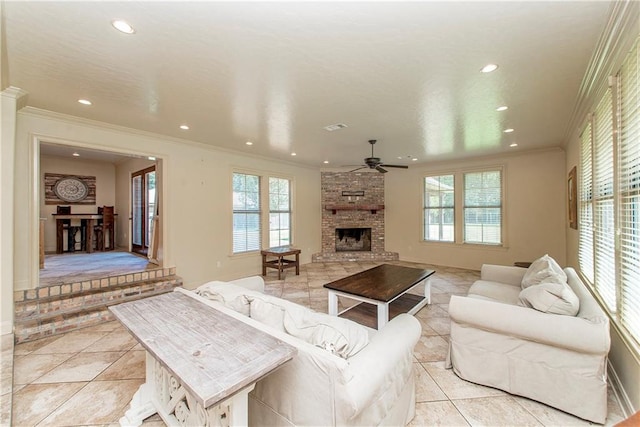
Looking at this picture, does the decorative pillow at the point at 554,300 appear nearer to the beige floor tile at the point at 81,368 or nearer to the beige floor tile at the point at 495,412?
the beige floor tile at the point at 495,412

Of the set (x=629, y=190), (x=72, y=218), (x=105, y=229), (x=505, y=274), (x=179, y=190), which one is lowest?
(x=505, y=274)

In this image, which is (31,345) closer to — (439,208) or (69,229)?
(69,229)

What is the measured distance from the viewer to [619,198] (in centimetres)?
197

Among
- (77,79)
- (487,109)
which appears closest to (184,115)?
(77,79)

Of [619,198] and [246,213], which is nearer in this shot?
[619,198]

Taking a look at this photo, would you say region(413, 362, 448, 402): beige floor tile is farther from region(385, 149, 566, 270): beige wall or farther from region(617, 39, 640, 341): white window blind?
region(385, 149, 566, 270): beige wall

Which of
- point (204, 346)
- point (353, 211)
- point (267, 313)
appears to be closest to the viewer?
point (204, 346)

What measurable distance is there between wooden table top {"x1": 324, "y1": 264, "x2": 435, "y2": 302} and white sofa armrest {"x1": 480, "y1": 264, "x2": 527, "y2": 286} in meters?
0.75

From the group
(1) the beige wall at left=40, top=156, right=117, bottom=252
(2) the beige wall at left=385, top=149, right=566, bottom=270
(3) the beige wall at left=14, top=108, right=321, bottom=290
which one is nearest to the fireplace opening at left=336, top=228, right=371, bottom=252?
(2) the beige wall at left=385, top=149, right=566, bottom=270

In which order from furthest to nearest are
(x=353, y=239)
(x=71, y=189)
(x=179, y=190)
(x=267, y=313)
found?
(x=353, y=239)
(x=71, y=189)
(x=179, y=190)
(x=267, y=313)

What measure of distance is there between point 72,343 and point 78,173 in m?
5.86

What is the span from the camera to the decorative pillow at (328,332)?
1307 millimetres

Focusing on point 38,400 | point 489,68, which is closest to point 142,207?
point 38,400

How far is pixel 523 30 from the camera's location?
1.75 m
